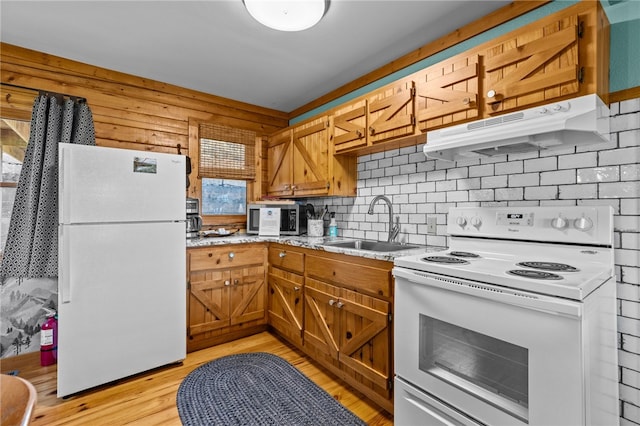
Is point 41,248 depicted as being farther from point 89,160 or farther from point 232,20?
point 232,20

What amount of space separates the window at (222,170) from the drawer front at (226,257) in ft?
2.41

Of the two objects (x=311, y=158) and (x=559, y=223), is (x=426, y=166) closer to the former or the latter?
(x=559, y=223)

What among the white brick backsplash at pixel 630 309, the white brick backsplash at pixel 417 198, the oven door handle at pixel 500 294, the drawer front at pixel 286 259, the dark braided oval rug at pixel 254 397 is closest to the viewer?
the oven door handle at pixel 500 294

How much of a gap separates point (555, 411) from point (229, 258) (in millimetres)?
2357

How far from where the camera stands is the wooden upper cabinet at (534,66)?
1.39 meters

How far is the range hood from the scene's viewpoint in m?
1.30

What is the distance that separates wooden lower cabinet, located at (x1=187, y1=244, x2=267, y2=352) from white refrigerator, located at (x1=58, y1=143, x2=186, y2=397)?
169mm

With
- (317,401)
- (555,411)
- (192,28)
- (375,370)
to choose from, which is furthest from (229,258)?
(555,411)

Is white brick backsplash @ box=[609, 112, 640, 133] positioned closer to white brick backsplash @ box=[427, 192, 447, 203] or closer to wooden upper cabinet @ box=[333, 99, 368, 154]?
white brick backsplash @ box=[427, 192, 447, 203]

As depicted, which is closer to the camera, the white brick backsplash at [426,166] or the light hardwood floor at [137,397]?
the light hardwood floor at [137,397]

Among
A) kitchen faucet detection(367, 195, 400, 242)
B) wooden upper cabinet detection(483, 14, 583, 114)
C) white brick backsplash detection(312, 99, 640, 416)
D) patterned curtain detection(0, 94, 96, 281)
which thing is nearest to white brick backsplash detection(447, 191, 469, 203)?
white brick backsplash detection(312, 99, 640, 416)

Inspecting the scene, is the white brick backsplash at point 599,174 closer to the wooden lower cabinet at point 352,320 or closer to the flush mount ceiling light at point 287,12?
the wooden lower cabinet at point 352,320

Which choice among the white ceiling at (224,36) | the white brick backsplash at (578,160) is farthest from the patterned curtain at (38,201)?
the white brick backsplash at (578,160)

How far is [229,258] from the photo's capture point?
2740mm
